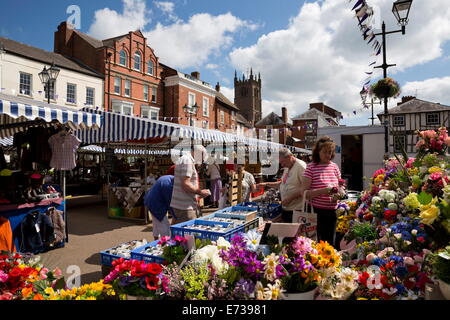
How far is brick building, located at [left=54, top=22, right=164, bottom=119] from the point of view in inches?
896

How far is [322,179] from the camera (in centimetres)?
316

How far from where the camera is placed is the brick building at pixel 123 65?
2275 centimetres

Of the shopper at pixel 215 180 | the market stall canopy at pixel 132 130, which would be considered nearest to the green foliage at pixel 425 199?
the market stall canopy at pixel 132 130

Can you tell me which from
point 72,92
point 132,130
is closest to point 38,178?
point 132,130

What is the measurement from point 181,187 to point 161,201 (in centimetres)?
46

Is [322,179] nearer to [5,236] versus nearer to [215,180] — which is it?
[5,236]

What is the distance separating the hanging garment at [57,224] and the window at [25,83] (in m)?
16.1

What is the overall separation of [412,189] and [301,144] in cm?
4047

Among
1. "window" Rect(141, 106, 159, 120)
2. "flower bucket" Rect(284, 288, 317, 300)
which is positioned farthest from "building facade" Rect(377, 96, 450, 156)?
"flower bucket" Rect(284, 288, 317, 300)

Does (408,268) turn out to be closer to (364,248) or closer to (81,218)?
(364,248)

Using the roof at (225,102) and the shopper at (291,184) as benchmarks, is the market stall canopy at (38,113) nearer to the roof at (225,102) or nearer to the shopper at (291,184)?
the shopper at (291,184)
